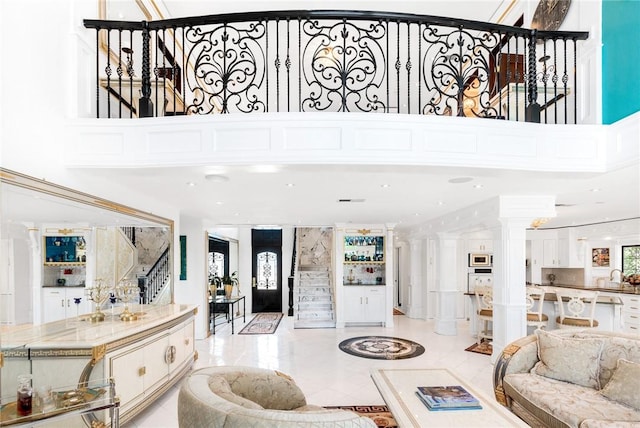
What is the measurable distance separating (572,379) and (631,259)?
756 cm

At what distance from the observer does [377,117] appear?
3.13 m

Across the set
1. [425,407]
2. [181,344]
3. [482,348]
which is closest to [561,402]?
[425,407]

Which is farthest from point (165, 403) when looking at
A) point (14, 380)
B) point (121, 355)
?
point (14, 380)

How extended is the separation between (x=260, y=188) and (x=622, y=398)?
3813mm

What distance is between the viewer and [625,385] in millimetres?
3201

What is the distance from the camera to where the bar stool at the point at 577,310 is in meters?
6.46

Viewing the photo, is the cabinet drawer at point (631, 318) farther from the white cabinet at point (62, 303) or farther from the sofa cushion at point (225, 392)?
the white cabinet at point (62, 303)

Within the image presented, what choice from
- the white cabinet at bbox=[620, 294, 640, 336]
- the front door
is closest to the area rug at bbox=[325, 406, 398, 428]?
the white cabinet at bbox=[620, 294, 640, 336]

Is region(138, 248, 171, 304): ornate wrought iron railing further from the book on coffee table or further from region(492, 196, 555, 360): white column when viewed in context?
region(492, 196, 555, 360): white column

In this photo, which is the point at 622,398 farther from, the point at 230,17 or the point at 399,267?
the point at 399,267

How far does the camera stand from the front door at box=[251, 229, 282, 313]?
12594 mm

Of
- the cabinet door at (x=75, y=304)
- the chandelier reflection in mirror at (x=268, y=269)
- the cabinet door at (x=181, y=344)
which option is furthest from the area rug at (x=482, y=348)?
the chandelier reflection in mirror at (x=268, y=269)

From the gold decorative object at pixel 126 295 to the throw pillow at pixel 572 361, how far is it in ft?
14.0

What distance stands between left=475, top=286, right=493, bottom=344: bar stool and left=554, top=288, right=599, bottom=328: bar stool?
1114 mm
